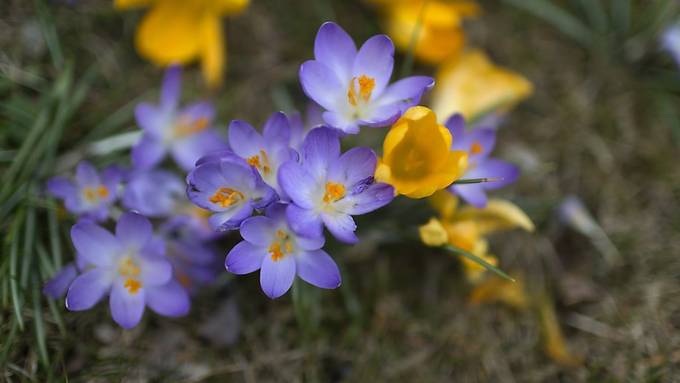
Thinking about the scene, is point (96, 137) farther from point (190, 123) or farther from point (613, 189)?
point (613, 189)

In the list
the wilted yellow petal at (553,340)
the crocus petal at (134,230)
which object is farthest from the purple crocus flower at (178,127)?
the wilted yellow petal at (553,340)

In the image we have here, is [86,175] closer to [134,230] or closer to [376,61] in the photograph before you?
[134,230]

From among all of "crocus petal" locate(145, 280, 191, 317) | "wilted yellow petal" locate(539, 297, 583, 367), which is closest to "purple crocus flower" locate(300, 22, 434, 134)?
"crocus petal" locate(145, 280, 191, 317)

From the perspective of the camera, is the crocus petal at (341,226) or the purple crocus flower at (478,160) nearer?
the crocus petal at (341,226)

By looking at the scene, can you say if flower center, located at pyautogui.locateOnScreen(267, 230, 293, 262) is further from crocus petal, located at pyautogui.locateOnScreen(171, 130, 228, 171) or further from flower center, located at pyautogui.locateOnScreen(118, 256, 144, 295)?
crocus petal, located at pyautogui.locateOnScreen(171, 130, 228, 171)

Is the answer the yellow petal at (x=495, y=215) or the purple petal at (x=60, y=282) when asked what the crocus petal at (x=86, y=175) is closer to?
the purple petal at (x=60, y=282)

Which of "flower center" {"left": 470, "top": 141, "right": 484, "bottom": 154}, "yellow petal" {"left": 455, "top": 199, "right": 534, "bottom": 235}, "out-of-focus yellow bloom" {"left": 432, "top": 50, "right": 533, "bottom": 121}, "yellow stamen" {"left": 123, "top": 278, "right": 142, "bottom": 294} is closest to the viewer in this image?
"yellow stamen" {"left": 123, "top": 278, "right": 142, "bottom": 294}
